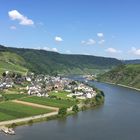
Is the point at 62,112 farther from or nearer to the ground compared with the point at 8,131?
farther from the ground

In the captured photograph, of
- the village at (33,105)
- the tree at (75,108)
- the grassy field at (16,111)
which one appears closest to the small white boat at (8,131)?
the village at (33,105)

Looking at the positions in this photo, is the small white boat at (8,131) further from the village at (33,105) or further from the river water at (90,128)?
the river water at (90,128)

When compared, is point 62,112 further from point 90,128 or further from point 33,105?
point 90,128

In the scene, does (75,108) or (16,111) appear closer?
(16,111)

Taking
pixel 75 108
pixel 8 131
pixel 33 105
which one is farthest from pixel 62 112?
pixel 8 131

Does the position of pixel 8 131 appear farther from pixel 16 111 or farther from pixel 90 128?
pixel 16 111

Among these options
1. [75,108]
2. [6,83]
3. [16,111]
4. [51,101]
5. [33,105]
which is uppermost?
[6,83]

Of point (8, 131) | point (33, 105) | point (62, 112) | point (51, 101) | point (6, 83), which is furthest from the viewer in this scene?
point (6, 83)

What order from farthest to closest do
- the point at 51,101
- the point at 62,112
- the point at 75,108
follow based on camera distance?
the point at 51,101 → the point at 75,108 → the point at 62,112

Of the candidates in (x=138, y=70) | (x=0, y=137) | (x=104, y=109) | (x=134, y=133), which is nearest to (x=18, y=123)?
(x=0, y=137)

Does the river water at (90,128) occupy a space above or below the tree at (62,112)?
below
